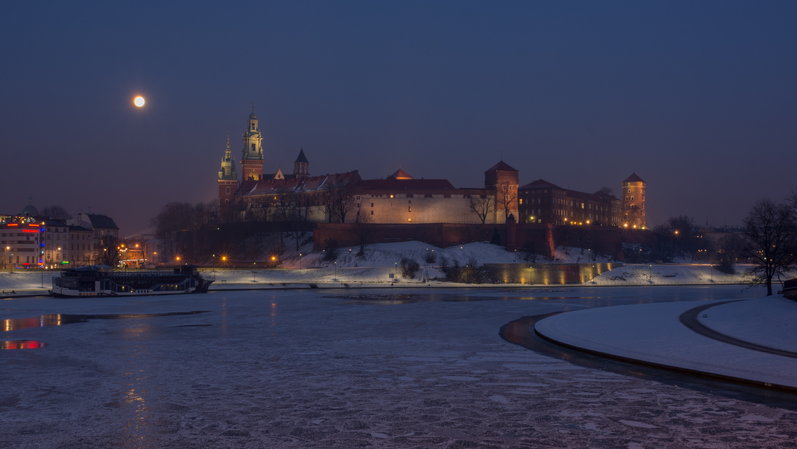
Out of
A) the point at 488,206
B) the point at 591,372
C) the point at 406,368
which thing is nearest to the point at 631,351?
the point at 591,372

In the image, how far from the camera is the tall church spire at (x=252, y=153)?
163375mm

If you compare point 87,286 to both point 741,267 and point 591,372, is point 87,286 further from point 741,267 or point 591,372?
point 741,267

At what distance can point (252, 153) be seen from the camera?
165m

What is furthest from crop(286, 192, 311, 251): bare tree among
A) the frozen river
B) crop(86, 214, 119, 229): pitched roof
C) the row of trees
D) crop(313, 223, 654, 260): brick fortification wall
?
the frozen river

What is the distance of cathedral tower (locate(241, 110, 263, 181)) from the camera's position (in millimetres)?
163375

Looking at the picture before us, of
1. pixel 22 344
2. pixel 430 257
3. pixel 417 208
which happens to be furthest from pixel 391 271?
pixel 22 344

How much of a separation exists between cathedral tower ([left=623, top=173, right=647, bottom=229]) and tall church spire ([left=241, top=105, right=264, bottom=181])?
8957 cm

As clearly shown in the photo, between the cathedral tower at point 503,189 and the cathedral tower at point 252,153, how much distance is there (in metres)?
62.2

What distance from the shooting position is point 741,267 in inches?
3871

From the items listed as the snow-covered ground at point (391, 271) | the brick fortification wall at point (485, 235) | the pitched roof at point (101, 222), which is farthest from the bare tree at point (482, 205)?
the pitched roof at point (101, 222)

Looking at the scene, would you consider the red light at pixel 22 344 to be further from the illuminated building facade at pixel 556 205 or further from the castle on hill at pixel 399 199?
the illuminated building facade at pixel 556 205

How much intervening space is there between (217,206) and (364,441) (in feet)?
485

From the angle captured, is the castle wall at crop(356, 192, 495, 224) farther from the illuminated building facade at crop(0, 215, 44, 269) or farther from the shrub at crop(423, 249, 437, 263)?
the illuminated building facade at crop(0, 215, 44, 269)

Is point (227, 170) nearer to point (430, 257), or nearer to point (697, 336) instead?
point (430, 257)
